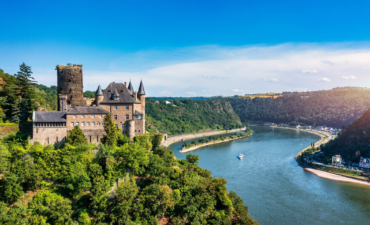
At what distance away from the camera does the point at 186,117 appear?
105938 mm

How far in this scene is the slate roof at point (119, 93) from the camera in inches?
1035

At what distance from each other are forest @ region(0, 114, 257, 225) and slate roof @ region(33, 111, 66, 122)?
6.30 feet

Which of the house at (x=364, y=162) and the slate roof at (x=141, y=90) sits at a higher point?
the slate roof at (x=141, y=90)

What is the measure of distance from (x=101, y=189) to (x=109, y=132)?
618 centimetres

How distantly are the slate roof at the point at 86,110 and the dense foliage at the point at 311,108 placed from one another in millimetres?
113238

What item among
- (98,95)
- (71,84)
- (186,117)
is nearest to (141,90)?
(98,95)

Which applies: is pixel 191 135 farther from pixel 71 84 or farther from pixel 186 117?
pixel 71 84

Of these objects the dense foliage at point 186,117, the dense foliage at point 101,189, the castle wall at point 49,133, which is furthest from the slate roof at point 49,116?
the dense foliage at point 186,117

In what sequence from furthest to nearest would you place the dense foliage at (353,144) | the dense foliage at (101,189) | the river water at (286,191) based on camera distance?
the dense foliage at (353,144)
the river water at (286,191)
the dense foliage at (101,189)

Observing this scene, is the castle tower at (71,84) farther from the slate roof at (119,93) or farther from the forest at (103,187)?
the forest at (103,187)

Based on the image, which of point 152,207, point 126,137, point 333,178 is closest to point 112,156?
point 126,137

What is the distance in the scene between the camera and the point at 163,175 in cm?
2334

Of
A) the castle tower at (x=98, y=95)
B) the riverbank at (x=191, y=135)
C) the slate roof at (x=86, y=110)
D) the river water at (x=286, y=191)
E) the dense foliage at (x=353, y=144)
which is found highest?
the castle tower at (x=98, y=95)

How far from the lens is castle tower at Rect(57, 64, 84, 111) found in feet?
87.8
